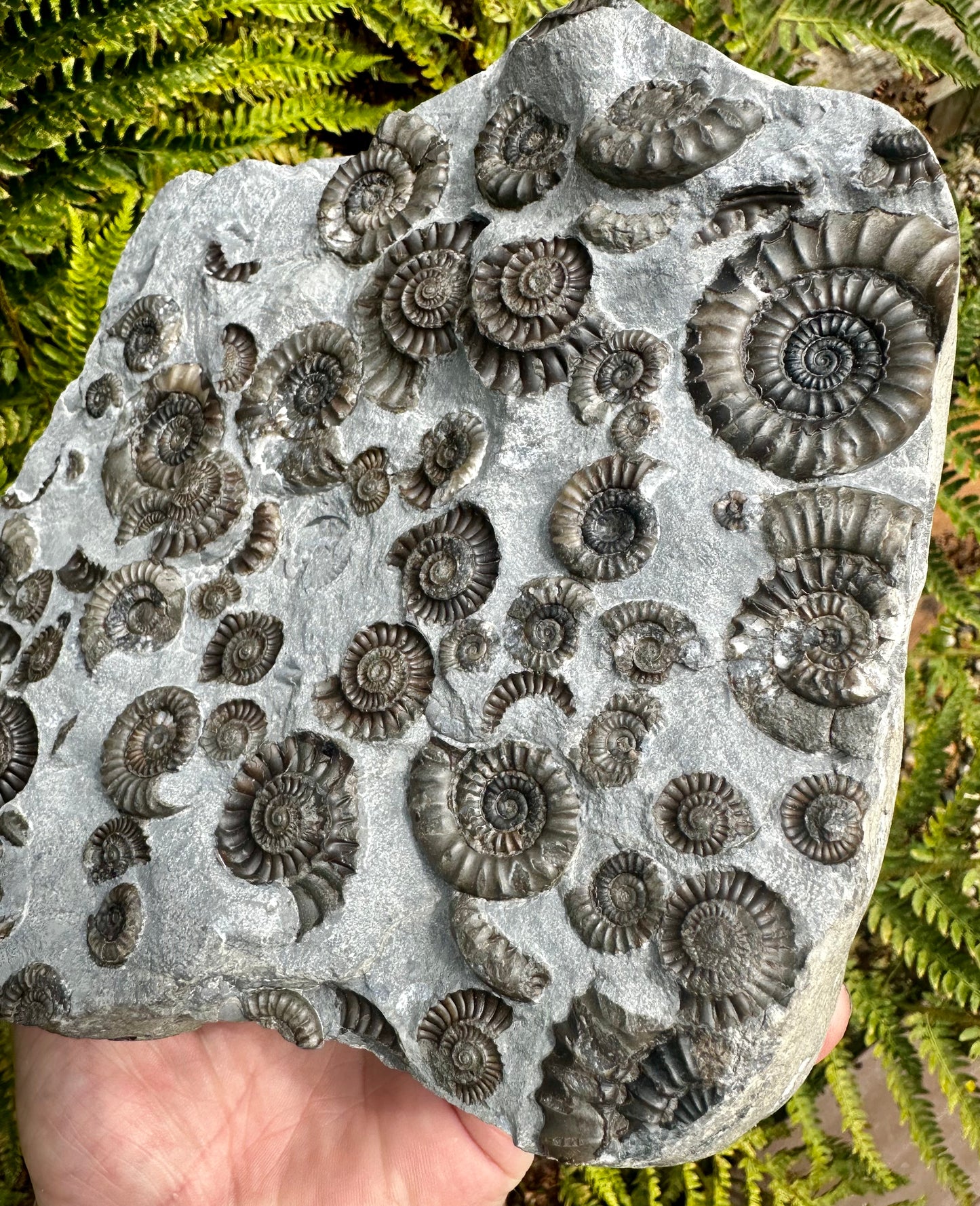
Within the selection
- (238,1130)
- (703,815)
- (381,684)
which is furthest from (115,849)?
(703,815)

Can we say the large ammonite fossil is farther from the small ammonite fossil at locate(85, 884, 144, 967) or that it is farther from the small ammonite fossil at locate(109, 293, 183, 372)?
the small ammonite fossil at locate(85, 884, 144, 967)

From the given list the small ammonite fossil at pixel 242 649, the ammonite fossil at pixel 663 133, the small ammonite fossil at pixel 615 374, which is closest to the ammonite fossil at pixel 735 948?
the small ammonite fossil at pixel 615 374

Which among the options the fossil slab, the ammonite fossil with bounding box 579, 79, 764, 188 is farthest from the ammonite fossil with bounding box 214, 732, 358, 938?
the ammonite fossil with bounding box 579, 79, 764, 188

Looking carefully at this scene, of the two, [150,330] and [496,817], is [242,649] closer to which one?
[496,817]

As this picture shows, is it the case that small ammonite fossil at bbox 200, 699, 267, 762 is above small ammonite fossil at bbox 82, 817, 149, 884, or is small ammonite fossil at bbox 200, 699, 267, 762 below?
above

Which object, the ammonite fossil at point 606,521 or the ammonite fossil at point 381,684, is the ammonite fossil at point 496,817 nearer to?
the ammonite fossil at point 381,684

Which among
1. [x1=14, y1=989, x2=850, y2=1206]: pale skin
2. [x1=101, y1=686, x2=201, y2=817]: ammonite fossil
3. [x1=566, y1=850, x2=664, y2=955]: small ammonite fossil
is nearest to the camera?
[x1=566, y1=850, x2=664, y2=955]: small ammonite fossil
